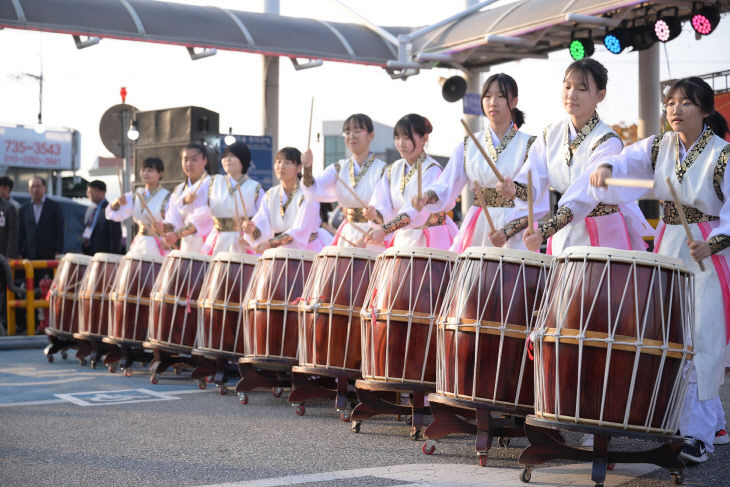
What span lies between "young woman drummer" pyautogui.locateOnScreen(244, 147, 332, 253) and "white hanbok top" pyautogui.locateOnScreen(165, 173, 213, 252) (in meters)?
0.81

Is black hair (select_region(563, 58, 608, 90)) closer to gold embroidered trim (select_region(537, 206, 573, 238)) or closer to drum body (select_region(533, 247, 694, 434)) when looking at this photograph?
gold embroidered trim (select_region(537, 206, 573, 238))

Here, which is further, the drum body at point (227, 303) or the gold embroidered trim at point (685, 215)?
the drum body at point (227, 303)

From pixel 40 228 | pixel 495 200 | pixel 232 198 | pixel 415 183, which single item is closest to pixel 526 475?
pixel 495 200

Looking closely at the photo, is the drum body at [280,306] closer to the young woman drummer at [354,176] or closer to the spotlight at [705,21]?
the young woman drummer at [354,176]

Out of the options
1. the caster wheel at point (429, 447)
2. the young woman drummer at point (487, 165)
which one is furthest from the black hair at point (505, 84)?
the caster wheel at point (429, 447)

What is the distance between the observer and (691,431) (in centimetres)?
374

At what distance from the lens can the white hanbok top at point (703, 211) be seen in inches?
146

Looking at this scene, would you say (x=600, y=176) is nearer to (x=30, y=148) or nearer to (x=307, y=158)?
(x=307, y=158)

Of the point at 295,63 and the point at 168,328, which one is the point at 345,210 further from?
the point at 295,63

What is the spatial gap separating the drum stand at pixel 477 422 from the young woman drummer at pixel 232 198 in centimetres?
323

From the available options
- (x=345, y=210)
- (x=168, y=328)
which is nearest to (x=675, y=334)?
(x=345, y=210)

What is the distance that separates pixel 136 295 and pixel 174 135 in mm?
2921

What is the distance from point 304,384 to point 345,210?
4.18 ft

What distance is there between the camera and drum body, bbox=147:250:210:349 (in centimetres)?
631
